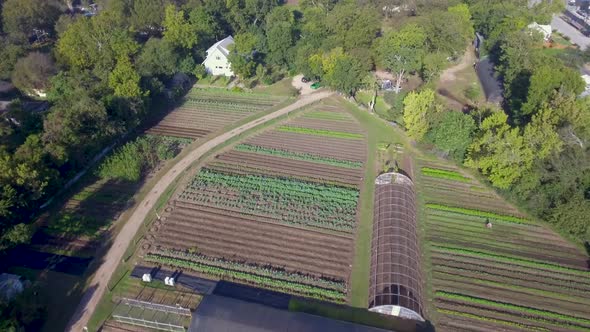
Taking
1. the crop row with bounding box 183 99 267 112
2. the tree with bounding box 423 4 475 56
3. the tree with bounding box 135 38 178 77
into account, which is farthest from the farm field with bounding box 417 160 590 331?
the tree with bounding box 135 38 178 77

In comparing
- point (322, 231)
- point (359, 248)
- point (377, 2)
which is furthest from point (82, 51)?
point (377, 2)

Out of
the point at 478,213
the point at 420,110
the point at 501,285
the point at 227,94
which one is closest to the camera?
the point at 501,285

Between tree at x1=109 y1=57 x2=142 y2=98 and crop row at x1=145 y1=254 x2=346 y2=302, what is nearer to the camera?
crop row at x1=145 y1=254 x2=346 y2=302

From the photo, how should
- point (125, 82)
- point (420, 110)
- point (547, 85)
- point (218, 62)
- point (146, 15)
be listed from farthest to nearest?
1. point (146, 15)
2. point (218, 62)
3. point (125, 82)
4. point (420, 110)
5. point (547, 85)

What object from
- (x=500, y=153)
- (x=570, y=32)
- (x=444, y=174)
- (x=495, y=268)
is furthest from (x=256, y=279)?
(x=570, y=32)

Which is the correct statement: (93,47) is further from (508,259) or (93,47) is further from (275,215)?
(508,259)

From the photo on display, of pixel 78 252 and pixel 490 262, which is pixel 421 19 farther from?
pixel 78 252

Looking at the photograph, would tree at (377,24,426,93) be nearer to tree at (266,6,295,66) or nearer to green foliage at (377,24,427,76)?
green foliage at (377,24,427,76)
